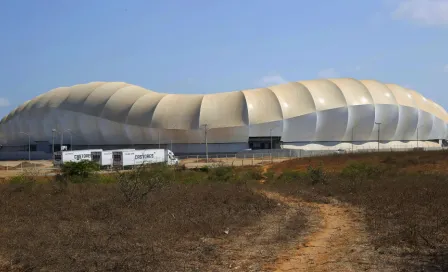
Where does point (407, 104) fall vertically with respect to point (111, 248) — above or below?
above

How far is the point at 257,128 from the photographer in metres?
83.8

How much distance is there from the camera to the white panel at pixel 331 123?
86094mm

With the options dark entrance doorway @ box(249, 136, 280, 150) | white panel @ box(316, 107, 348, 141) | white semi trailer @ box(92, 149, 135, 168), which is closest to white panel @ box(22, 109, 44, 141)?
dark entrance doorway @ box(249, 136, 280, 150)

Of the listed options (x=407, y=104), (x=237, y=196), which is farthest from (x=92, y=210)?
(x=407, y=104)

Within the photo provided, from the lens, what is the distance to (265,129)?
84125 millimetres

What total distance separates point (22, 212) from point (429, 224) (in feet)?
42.1

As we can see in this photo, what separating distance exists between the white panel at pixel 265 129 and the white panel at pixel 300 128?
3.26 ft

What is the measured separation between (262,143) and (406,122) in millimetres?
27500

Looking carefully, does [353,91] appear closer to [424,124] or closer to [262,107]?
[424,124]

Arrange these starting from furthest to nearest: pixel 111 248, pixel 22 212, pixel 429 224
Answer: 1. pixel 22 212
2. pixel 429 224
3. pixel 111 248

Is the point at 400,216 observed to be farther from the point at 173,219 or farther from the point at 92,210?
the point at 92,210

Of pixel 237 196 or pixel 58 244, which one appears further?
pixel 237 196

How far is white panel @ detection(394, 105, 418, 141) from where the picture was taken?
91875mm

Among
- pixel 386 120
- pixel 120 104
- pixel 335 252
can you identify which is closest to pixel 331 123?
pixel 386 120
